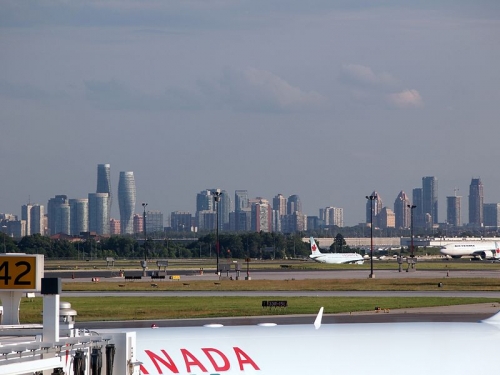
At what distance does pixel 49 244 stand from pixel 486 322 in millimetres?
186992

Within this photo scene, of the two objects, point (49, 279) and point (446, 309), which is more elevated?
point (49, 279)

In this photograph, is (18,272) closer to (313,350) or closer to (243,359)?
(243,359)

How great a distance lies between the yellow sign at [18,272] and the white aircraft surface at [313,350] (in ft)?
12.7

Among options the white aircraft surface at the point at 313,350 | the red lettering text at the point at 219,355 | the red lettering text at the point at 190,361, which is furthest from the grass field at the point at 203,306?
the red lettering text at the point at 190,361

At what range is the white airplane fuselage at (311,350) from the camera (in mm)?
13969

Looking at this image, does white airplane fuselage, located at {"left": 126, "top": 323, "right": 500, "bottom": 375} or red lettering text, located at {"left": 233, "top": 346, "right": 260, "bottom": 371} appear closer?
white airplane fuselage, located at {"left": 126, "top": 323, "right": 500, "bottom": 375}

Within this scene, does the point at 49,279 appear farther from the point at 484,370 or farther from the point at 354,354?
the point at 484,370

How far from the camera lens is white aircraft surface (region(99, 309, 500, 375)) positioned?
1397 centimetres

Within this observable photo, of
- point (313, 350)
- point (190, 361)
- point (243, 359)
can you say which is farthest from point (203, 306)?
point (190, 361)

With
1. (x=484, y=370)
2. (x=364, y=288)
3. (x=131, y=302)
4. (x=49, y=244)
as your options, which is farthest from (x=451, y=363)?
(x=49, y=244)

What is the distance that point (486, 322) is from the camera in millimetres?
17359

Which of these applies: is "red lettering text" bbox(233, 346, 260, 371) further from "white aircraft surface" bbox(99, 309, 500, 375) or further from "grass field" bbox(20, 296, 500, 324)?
"grass field" bbox(20, 296, 500, 324)

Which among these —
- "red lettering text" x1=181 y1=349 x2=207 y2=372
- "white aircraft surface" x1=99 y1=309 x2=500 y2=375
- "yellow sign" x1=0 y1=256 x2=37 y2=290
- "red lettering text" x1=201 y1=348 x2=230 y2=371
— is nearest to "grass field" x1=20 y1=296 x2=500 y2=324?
"white aircraft surface" x1=99 y1=309 x2=500 y2=375

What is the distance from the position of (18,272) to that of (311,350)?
621cm
